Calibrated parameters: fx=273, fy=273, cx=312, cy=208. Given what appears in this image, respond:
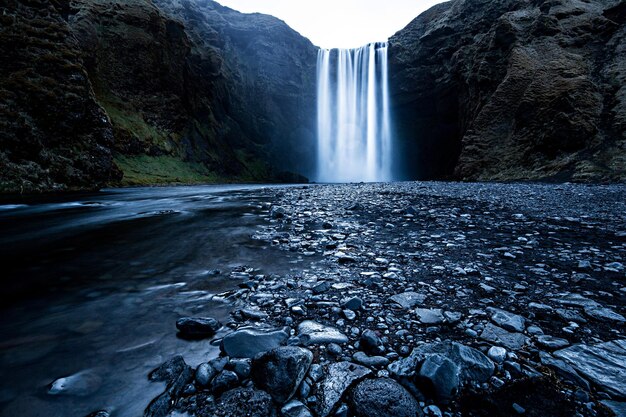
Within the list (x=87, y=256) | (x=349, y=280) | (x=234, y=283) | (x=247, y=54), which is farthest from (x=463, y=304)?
(x=247, y=54)

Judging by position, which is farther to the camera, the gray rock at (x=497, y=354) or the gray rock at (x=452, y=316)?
the gray rock at (x=452, y=316)

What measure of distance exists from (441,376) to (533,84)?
42715mm

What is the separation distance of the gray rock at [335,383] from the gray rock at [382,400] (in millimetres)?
81

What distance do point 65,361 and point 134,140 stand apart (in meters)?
50.7

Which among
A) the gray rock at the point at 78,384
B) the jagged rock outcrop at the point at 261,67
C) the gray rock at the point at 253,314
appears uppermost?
the jagged rock outcrop at the point at 261,67

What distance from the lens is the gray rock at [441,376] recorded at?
1.73 metres

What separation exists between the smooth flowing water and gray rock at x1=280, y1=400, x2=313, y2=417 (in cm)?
89

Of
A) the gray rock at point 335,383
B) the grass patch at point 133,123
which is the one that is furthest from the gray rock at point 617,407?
the grass patch at point 133,123

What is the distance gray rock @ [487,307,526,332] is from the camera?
2.46 m

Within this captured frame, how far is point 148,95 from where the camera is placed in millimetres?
51625

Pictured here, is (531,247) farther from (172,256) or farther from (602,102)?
(602,102)

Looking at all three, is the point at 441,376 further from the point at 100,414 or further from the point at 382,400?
the point at 100,414

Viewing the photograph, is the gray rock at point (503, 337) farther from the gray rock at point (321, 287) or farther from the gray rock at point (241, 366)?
the gray rock at point (241, 366)

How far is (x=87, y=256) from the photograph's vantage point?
5.35 m
